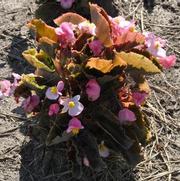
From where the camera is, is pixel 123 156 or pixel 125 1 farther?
pixel 125 1

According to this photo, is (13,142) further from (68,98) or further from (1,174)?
(68,98)

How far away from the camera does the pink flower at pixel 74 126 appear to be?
2289 mm

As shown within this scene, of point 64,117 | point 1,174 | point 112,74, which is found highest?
point 112,74

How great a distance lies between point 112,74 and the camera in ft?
7.67

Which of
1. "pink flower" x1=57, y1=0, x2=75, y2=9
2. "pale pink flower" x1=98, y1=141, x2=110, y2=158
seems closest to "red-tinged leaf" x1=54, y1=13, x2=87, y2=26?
"pale pink flower" x1=98, y1=141, x2=110, y2=158

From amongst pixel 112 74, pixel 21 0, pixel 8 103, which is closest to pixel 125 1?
pixel 21 0

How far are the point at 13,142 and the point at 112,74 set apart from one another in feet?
2.38

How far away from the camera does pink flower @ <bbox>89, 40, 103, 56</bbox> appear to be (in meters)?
2.34

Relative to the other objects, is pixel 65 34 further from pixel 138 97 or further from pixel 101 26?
pixel 138 97

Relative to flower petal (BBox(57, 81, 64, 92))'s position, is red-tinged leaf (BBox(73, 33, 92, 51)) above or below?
above

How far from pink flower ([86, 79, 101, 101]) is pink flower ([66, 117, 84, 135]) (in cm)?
12

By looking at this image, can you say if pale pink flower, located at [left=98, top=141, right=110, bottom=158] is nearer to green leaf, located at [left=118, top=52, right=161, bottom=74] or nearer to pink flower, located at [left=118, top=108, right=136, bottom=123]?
pink flower, located at [left=118, top=108, right=136, bottom=123]

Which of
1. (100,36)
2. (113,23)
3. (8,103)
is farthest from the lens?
(8,103)

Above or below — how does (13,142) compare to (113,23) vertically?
below
